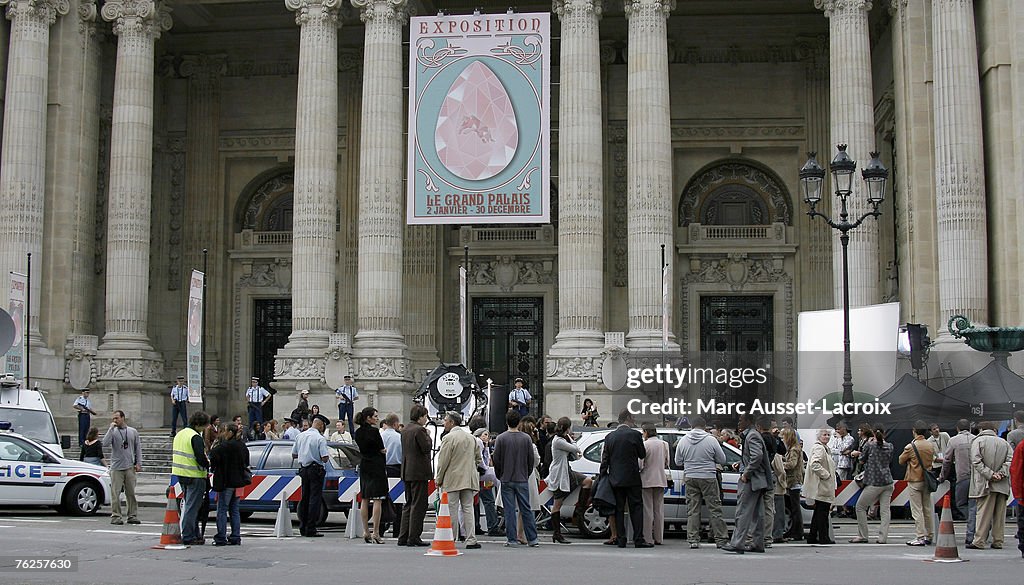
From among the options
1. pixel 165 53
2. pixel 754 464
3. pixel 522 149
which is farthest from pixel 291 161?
pixel 754 464

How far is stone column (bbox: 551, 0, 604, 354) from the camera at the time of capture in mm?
33250

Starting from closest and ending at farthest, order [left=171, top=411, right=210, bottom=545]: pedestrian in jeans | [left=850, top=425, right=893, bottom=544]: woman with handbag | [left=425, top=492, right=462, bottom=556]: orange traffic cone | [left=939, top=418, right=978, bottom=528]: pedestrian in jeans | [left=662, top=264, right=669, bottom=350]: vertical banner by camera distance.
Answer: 1. [left=425, top=492, right=462, bottom=556]: orange traffic cone
2. [left=171, top=411, right=210, bottom=545]: pedestrian in jeans
3. [left=939, top=418, right=978, bottom=528]: pedestrian in jeans
4. [left=850, top=425, right=893, bottom=544]: woman with handbag
5. [left=662, top=264, right=669, bottom=350]: vertical banner

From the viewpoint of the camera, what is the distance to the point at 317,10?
3497cm

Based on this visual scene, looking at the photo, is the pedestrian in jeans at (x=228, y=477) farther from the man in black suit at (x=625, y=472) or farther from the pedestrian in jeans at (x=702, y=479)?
the pedestrian in jeans at (x=702, y=479)

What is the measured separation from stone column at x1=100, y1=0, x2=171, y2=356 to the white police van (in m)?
9.91

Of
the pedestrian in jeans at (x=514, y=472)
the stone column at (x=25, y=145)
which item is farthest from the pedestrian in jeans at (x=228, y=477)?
the stone column at (x=25, y=145)

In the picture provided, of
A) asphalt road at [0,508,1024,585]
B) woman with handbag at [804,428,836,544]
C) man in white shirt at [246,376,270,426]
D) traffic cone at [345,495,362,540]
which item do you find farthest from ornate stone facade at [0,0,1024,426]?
asphalt road at [0,508,1024,585]

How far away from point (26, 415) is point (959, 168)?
21.6m

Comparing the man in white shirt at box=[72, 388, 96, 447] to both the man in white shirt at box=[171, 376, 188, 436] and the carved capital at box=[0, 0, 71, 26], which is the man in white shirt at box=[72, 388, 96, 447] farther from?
the carved capital at box=[0, 0, 71, 26]

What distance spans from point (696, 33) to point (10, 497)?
86.3ft

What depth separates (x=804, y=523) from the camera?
67.3 feet

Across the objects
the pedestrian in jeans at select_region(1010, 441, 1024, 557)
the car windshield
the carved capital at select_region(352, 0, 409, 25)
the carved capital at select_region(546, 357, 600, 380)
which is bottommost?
the pedestrian in jeans at select_region(1010, 441, 1024, 557)

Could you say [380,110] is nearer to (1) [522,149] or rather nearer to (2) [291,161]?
(1) [522,149]

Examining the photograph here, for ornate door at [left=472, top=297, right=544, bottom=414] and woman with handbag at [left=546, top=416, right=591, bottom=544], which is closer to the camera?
woman with handbag at [left=546, top=416, right=591, bottom=544]
